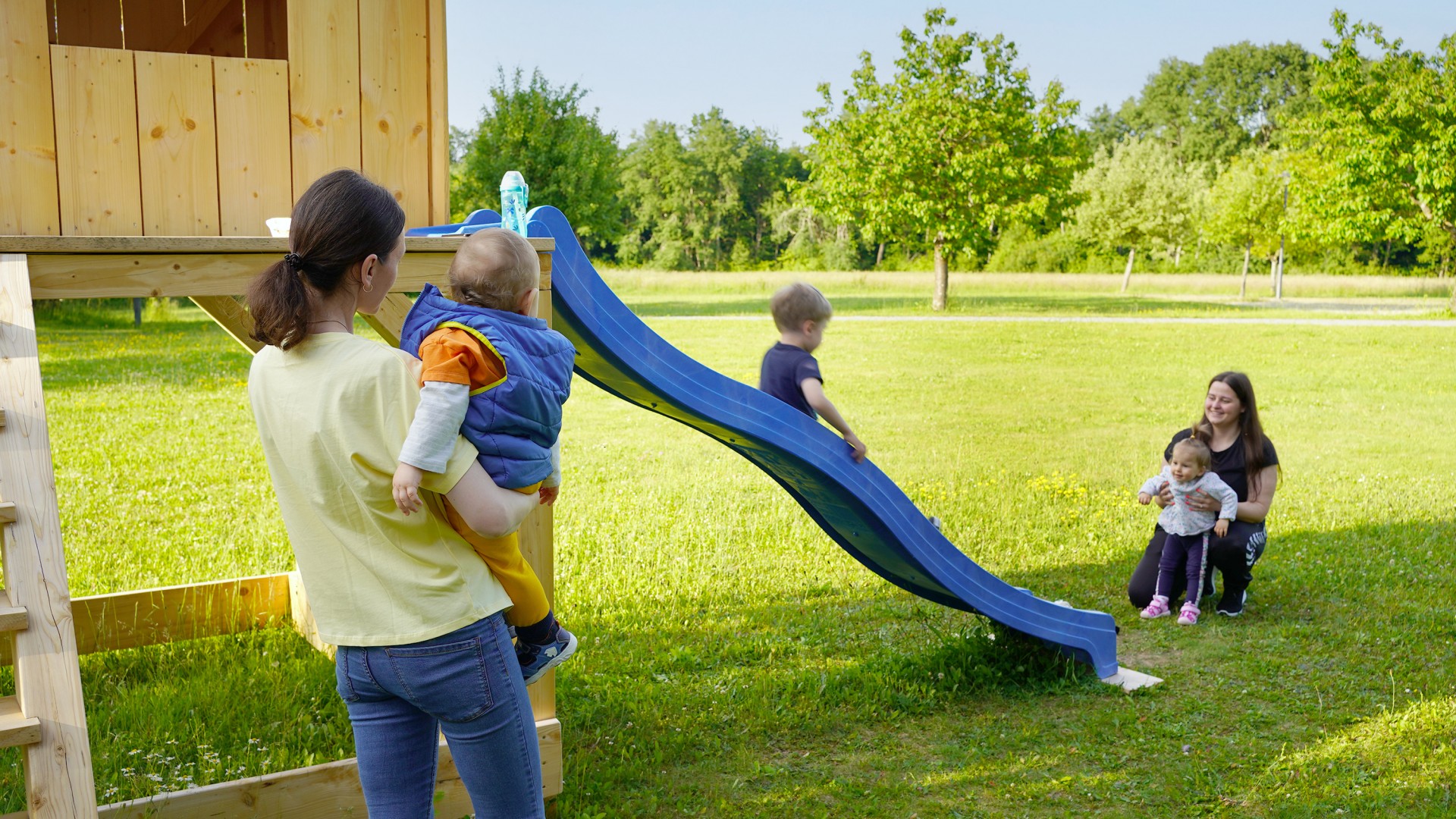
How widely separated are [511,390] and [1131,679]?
3.93 meters

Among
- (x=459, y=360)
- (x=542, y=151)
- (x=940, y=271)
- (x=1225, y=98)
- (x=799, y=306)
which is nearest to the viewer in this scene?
(x=459, y=360)

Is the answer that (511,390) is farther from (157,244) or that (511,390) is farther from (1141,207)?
(1141,207)

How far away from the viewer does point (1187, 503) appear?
5.96 metres

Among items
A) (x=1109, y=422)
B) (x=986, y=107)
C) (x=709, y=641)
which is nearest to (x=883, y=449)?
(x=1109, y=422)

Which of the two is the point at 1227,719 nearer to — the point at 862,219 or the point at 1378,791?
the point at 1378,791

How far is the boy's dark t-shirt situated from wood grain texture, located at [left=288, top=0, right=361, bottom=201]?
70.9 inches

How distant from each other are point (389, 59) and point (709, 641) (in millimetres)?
3196

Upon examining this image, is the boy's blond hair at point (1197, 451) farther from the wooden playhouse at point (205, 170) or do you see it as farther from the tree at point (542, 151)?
the tree at point (542, 151)

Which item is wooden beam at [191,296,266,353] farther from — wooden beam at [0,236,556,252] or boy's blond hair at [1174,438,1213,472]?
boy's blond hair at [1174,438,1213,472]

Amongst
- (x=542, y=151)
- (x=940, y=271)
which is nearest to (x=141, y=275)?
(x=940, y=271)

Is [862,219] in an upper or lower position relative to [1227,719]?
upper

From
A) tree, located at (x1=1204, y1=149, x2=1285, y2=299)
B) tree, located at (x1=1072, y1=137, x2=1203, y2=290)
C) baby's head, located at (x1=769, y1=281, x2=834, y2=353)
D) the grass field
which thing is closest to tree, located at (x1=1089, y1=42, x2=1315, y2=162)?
tree, located at (x1=1072, y1=137, x2=1203, y2=290)

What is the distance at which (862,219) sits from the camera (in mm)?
33844

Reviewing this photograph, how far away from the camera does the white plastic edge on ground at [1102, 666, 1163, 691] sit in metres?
5.04
